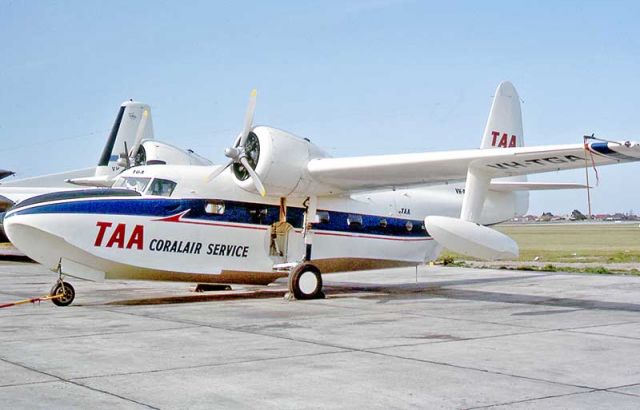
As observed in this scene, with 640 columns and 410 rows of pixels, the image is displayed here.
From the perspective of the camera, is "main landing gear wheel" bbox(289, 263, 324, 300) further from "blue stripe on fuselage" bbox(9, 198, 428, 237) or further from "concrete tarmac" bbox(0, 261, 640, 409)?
"blue stripe on fuselage" bbox(9, 198, 428, 237)

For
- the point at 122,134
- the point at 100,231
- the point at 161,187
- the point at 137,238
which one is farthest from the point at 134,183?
the point at 122,134

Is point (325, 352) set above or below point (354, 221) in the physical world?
below

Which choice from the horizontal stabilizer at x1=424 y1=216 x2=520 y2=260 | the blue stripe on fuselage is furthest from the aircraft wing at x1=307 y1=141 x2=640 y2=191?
the horizontal stabilizer at x1=424 y1=216 x2=520 y2=260

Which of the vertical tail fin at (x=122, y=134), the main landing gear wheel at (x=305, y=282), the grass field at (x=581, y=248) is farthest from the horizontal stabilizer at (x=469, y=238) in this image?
the grass field at (x=581, y=248)

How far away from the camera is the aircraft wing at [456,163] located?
13219 mm

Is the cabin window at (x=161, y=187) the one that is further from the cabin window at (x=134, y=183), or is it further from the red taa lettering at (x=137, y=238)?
the red taa lettering at (x=137, y=238)

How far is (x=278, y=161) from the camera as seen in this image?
15.2 meters

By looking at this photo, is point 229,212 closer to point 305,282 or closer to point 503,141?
point 305,282

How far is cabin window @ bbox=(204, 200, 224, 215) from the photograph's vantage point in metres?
15.4

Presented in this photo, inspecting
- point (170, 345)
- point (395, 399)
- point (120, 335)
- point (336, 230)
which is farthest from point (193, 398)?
point (336, 230)

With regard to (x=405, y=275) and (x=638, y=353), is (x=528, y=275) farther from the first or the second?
(x=638, y=353)

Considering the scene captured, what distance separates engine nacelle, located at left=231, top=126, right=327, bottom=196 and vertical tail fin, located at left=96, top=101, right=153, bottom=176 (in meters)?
14.1

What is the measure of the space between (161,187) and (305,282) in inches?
138

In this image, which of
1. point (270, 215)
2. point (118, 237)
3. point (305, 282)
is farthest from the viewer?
point (270, 215)
